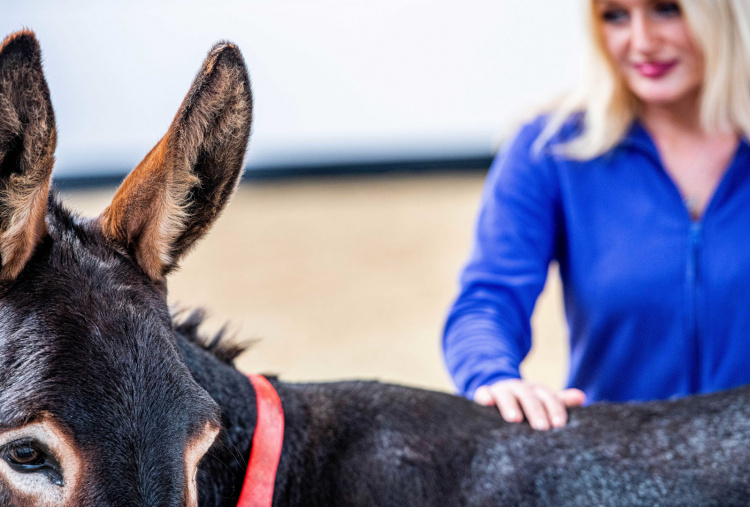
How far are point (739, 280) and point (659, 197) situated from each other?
1.03 feet

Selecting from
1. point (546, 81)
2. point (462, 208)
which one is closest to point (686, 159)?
point (462, 208)

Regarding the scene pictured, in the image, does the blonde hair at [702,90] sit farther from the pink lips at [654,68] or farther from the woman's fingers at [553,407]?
the woman's fingers at [553,407]

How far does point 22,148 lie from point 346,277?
16.3 feet

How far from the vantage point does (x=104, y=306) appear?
1.11 meters

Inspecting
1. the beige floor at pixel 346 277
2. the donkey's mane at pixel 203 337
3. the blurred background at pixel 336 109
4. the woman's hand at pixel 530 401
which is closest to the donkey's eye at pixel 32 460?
the donkey's mane at pixel 203 337

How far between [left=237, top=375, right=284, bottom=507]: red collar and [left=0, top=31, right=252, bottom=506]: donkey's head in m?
0.18

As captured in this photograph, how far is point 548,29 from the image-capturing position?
7.66m

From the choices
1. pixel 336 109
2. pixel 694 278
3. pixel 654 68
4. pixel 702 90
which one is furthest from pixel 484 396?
pixel 336 109

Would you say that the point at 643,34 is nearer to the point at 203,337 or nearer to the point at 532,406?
the point at 532,406

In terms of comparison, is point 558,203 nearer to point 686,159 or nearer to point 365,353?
point 686,159

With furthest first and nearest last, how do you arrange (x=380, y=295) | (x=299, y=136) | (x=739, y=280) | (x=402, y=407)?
(x=299, y=136) → (x=380, y=295) → (x=739, y=280) → (x=402, y=407)

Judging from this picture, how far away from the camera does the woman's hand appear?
1.51 m

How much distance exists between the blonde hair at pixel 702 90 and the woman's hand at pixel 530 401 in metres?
0.86

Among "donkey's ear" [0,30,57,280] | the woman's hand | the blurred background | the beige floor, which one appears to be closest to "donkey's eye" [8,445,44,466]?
"donkey's ear" [0,30,57,280]
